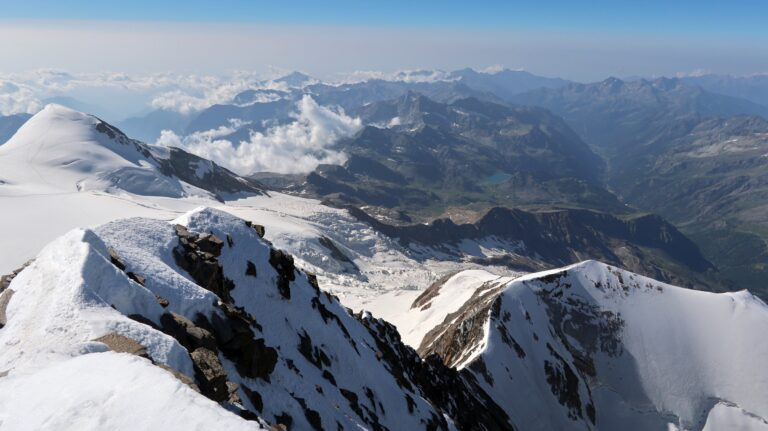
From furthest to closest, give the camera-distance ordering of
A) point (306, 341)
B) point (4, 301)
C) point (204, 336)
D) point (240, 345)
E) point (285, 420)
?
point (306, 341)
point (240, 345)
point (285, 420)
point (204, 336)
point (4, 301)

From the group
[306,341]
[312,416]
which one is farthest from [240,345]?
[306,341]

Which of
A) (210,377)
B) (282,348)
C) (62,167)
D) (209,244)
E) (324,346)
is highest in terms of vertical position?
(210,377)

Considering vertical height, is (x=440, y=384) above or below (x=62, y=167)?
below

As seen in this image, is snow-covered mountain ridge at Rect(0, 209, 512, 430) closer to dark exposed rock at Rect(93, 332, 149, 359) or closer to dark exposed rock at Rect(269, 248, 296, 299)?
dark exposed rock at Rect(93, 332, 149, 359)

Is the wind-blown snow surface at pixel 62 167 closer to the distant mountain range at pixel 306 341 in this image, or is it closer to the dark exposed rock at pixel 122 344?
the distant mountain range at pixel 306 341

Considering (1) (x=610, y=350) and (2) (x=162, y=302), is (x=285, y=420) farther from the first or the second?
(1) (x=610, y=350)

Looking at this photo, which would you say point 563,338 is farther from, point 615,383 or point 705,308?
point 705,308

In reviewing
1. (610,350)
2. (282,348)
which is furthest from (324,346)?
(610,350)

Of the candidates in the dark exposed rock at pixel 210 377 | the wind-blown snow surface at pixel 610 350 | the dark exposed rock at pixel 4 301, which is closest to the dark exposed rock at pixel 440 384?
the wind-blown snow surface at pixel 610 350

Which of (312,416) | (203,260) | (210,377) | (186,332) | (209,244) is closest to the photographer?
(210,377)

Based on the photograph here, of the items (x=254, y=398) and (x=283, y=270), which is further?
(x=283, y=270)
